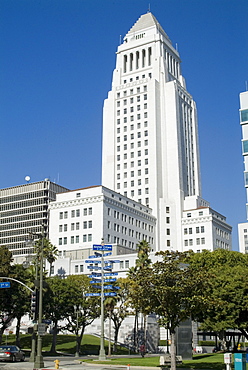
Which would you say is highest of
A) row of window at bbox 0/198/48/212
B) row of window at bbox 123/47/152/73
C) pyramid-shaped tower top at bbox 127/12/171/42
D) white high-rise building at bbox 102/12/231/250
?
pyramid-shaped tower top at bbox 127/12/171/42

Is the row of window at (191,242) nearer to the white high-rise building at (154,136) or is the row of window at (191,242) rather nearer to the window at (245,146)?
the white high-rise building at (154,136)

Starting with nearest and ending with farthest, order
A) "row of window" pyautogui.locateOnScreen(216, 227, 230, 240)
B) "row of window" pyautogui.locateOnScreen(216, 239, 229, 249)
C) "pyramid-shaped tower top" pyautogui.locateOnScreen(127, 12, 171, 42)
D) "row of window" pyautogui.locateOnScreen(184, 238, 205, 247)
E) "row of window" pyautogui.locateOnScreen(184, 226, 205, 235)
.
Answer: "row of window" pyautogui.locateOnScreen(184, 238, 205, 247) → "row of window" pyautogui.locateOnScreen(184, 226, 205, 235) → "row of window" pyautogui.locateOnScreen(216, 239, 229, 249) → "row of window" pyautogui.locateOnScreen(216, 227, 230, 240) → "pyramid-shaped tower top" pyautogui.locateOnScreen(127, 12, 171, 42)

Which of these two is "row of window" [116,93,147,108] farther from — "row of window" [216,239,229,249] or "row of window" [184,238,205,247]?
"row of window" [216,239,229,249]

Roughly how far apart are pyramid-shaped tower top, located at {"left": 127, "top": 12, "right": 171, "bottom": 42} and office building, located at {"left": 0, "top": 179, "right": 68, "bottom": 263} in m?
59.9

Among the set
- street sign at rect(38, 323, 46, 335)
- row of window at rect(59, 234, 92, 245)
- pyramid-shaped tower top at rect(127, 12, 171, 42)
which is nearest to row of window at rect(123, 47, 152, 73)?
pyramid-shaped tower top at rect(127, 12, 171, 42)

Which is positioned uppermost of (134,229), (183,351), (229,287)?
(134,229)

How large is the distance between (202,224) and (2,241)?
72.2m

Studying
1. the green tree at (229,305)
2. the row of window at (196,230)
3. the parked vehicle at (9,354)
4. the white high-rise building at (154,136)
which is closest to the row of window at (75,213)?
the white high-rise building at (154,136)

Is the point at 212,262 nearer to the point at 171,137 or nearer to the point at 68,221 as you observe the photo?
the point at 68,221

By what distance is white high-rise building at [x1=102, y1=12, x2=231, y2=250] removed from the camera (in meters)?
131

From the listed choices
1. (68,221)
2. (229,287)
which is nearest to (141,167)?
(68,221)

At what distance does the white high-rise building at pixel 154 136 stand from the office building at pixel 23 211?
26.4m

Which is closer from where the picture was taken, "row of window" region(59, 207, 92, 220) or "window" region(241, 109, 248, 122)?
"window" region(241, 109, 248, 122)

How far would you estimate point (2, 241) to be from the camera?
524ft
